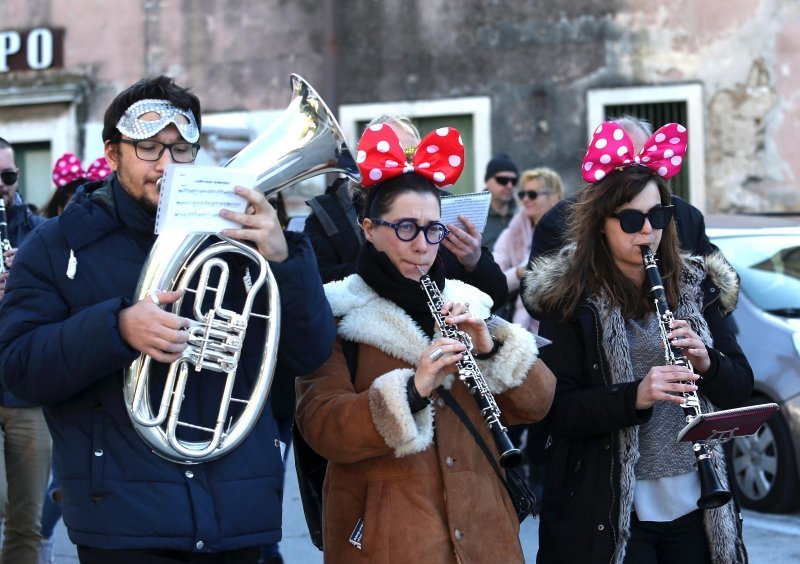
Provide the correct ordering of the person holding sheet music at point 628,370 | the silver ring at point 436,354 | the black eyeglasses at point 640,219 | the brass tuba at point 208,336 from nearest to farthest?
the brass tuba at point 208,336 → the silver ring at point 436,354 → the person holding sheet music at point 628,370 → the black eyeglasses at point 640,219

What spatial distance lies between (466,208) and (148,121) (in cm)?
156

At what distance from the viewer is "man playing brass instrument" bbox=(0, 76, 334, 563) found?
3219 millimetres

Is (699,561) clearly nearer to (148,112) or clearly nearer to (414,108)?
(148,112)

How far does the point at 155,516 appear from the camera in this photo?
325 cm

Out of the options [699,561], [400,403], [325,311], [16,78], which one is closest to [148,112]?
[325,311]

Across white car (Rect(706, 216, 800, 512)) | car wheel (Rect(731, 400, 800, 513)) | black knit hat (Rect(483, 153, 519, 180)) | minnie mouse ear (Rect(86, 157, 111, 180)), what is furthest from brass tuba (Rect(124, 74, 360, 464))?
black knit hat (Rect(483, 153, 519, 180))

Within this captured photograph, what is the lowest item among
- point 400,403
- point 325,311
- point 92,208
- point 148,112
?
point 400,403

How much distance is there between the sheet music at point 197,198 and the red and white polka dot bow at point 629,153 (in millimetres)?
1314

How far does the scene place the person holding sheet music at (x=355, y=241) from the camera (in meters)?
4.71

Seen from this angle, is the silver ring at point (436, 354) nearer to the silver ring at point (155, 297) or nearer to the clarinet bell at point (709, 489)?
the silver ring at point (155, 297)

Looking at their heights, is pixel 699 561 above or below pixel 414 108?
below

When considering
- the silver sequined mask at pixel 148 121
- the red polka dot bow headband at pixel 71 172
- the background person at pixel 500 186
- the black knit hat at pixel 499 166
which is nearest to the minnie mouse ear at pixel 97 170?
the red polka dot bow headband at pixel 71 172

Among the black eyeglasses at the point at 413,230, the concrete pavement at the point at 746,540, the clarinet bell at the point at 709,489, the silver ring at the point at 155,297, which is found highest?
the black eyeglasses at the point at 413,230

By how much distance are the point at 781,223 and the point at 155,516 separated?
598cm
